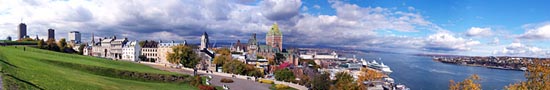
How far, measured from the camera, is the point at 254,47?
445ft

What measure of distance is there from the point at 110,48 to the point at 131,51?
12253 millimetres

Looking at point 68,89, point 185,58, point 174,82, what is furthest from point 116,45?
point 68,89

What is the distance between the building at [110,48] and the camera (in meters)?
95.5

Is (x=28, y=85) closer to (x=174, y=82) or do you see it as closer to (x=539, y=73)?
(x=174, y=82)

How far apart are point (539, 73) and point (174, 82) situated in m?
30.0

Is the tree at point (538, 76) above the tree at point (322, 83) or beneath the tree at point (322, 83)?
above

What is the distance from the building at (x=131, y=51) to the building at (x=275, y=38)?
67054 mm

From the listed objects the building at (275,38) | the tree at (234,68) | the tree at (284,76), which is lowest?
the tree at (284,76)

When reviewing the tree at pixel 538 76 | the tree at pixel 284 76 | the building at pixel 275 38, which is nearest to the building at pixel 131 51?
the tree at pixel 284 76

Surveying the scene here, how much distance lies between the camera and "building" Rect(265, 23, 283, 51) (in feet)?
492

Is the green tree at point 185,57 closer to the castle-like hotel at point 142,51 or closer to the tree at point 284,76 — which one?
the tree at point 284,76

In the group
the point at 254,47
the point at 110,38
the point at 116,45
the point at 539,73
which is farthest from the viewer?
the point at 254,47

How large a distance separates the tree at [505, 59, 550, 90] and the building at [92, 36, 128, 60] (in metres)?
91.6

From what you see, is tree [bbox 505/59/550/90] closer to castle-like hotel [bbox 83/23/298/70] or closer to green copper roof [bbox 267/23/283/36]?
castle-like hotel [bbox 83/23/298/70]
